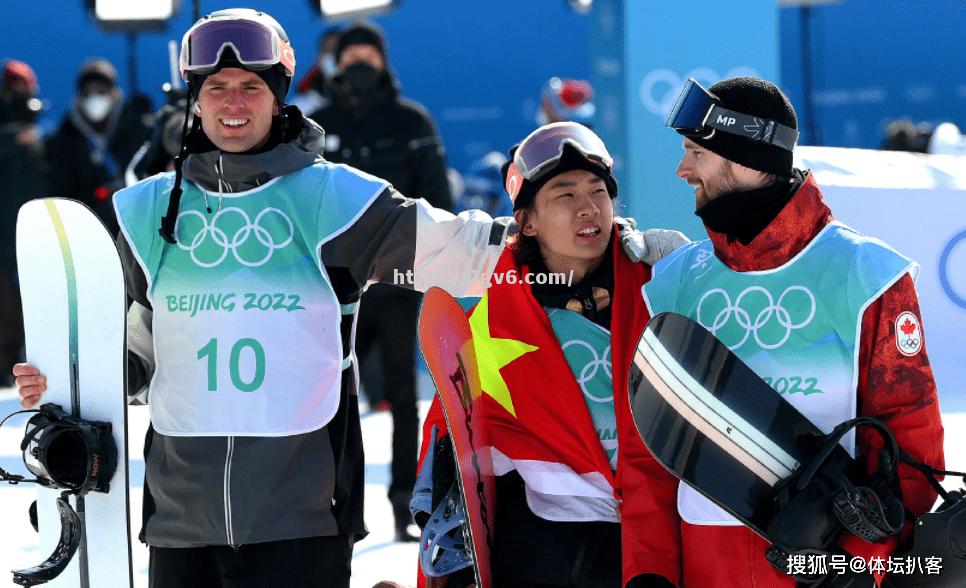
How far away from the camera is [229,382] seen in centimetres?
321

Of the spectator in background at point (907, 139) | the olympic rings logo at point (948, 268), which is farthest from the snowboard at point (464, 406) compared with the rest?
the spectator in background at point (907, 139)

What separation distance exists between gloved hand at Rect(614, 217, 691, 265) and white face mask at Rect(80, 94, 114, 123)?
7084 mm

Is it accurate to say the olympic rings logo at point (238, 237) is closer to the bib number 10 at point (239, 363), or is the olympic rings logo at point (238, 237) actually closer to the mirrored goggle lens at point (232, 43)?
the bib number 10 at point (239, 363)

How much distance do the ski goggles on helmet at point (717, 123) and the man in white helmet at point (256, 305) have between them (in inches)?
15.8

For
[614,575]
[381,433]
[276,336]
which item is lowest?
[381,433]

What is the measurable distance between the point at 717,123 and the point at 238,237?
1162mm

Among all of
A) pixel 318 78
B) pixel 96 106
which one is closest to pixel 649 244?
pixel 318 78

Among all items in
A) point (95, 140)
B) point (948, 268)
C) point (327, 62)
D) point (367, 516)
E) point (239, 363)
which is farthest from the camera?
point (95, 140)

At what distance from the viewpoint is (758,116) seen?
2855 mm

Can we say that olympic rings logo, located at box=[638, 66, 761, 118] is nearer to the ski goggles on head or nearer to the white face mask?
the ski goggles on head

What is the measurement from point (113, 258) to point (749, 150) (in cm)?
157

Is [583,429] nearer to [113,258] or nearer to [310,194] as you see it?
[310,194]

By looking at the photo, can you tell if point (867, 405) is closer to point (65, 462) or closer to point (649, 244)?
point (649, 244)

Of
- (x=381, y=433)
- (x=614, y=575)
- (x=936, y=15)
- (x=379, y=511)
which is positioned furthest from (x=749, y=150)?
(x=936, y=15)
